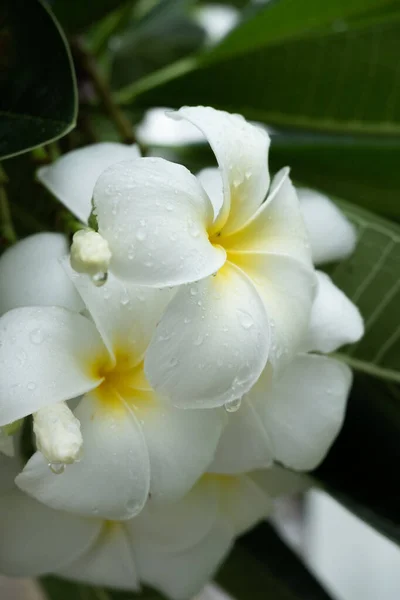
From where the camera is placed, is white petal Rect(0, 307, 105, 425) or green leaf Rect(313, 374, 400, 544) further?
green leaf Rect(313, 374, 400, 544)

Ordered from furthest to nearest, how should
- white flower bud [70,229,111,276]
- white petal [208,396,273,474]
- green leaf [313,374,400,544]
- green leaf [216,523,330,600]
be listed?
1. green leaf [216,523,330,600]
2. green leaf [313,374,400,544]
3. white petal [208,396,273,474]
4. white flower bud [70,229,111,276]

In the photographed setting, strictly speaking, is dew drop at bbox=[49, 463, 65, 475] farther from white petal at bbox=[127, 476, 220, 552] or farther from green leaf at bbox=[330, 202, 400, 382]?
green leaf at bbox=[330, 202, 400, 382]

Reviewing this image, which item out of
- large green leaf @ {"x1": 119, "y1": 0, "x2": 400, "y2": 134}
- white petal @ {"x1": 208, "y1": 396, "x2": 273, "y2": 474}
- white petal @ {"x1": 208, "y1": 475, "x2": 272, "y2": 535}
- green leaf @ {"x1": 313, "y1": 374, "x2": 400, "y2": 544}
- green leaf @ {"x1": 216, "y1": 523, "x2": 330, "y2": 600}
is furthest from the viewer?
green leaf @ {"x1": 216, "y1": 523, "x2": 330, "y2": 600}

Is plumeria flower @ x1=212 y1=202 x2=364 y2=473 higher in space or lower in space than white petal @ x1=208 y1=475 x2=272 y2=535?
higher

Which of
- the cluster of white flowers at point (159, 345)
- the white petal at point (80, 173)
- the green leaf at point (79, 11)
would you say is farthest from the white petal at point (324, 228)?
the green leaf at point (79, 11)

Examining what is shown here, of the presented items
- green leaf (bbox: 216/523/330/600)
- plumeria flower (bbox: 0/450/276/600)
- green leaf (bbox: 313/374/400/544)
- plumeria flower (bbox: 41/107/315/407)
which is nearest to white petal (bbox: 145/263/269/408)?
plumeria flower (bbox: 41/107/315/407)

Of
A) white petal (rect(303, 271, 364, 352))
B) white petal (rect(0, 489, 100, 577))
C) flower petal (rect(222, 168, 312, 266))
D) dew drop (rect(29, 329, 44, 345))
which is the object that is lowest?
white petal (rect(0, 489, 100, 577))

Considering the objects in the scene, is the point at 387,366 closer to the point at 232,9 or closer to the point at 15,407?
the point at 15,407

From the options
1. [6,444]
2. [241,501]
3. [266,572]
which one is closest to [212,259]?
[6,444]

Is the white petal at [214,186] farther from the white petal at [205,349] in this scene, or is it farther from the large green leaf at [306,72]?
the large green leaf at [306,72]
